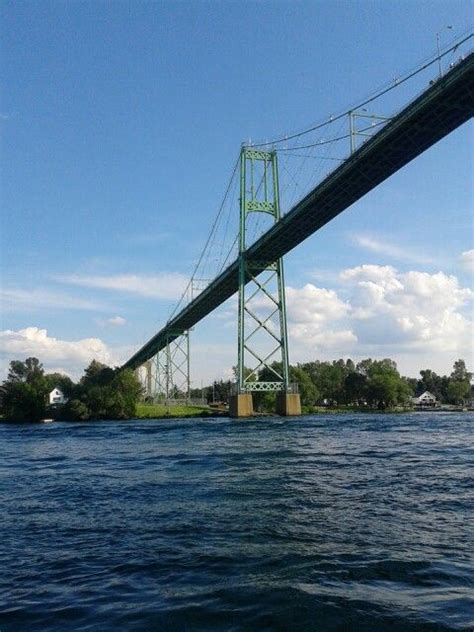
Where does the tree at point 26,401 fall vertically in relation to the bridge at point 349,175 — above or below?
below

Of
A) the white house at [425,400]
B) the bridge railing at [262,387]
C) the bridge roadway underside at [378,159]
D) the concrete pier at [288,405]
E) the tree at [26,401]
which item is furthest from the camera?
the white house at [425,400]

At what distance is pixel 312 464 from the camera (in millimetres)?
15180

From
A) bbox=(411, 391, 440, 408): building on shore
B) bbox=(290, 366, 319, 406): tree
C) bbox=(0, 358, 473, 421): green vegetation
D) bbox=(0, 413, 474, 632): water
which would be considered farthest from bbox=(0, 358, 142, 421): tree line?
bbox=(411, 391, 440, 408): building on shore

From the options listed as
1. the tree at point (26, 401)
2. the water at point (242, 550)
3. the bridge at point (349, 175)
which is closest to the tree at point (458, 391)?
the bridge at point (349, 175)

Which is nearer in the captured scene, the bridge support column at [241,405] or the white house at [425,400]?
the bridge support column at [241,405]

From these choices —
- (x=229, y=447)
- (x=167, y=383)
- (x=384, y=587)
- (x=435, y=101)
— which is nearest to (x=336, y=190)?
(x=435, y=101)

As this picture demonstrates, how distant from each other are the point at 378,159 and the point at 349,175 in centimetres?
239

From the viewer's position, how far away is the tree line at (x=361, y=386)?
3172 inches

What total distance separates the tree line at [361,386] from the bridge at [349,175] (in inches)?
539

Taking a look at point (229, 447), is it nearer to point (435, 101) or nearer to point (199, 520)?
point (199, 520)

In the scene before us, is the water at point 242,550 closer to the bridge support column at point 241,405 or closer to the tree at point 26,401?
the bridge support column at point 241,405

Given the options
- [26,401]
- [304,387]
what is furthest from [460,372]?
[26,401]

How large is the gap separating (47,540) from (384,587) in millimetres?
A: 4453

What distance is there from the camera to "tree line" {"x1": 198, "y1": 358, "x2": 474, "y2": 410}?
80562 millimetres
